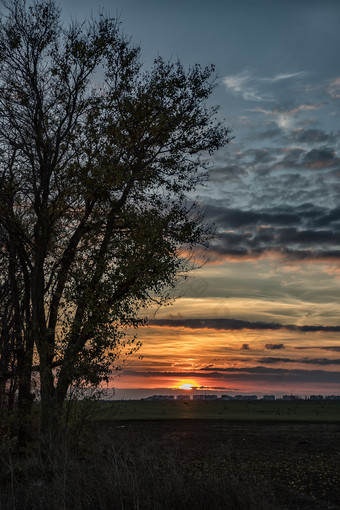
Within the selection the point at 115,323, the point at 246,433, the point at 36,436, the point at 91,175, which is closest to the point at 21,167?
the point at 91,175

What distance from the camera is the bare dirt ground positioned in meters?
16.1

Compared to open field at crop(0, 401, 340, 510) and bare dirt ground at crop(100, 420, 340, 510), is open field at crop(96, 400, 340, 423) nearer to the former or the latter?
open field at crop(0, 401, 340, 510)

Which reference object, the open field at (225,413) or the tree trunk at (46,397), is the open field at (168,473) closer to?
the tree trunk at (46,397)

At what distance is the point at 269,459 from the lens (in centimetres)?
2420

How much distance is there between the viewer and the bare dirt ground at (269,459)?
1614 cm

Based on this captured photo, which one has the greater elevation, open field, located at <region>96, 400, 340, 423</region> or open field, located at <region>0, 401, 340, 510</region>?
open field, located at <region>0, 401, 340, 510</region>

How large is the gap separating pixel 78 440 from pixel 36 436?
8.40m

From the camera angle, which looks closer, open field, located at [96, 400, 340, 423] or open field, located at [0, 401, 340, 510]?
open field, located at [0, 401, 340, 510]

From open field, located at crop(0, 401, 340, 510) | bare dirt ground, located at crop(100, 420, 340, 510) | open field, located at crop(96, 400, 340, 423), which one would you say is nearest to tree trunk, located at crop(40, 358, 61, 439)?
open field, located at crop(0, 401, 340, 510)

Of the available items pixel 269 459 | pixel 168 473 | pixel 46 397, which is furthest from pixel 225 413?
pixel 168 473

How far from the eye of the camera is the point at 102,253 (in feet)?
77.8

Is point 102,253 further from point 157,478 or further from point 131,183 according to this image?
point 157,478

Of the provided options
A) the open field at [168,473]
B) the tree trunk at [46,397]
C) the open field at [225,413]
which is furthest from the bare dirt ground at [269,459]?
the tree trunk at [46,397]

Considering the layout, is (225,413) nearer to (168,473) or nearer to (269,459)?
(269,459)
